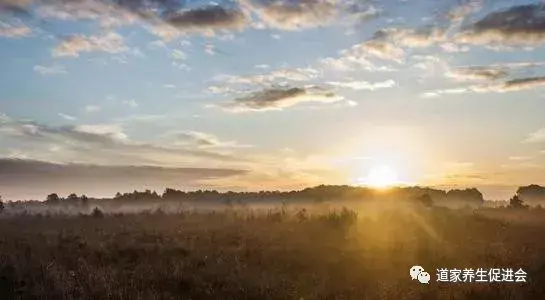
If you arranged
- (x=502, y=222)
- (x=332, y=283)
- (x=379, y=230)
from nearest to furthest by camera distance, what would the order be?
(x=332, y=283) < (x=379, y=230) < (x=502, y=222)

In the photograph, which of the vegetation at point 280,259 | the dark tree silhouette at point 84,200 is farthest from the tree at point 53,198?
the vegetation at point 280,259

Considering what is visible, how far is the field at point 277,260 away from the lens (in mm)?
13023

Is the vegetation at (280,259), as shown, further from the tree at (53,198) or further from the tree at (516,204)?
the tree at (53,198)

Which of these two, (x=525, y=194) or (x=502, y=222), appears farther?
(x=525, y=194)

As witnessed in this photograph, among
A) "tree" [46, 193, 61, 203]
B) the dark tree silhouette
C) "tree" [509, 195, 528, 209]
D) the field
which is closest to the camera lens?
the field

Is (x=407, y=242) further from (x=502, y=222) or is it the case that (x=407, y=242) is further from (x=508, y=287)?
(x=502, y=222)

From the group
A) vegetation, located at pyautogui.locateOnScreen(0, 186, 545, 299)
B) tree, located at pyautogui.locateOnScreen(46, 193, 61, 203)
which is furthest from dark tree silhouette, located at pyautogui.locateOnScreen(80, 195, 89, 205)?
vegetation, located at pyautogui.locateOnScreen(0, 186, 545, 299)

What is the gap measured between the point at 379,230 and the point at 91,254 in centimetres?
1342

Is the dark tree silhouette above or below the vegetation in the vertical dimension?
above

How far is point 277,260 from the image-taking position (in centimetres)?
1728

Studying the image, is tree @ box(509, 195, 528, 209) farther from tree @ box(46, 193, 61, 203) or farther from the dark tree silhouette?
tree @ box(46, 193, 61, 203)

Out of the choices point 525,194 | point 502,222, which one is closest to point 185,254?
point 502,222

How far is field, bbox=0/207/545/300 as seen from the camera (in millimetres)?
13023

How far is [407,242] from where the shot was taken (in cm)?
2161
